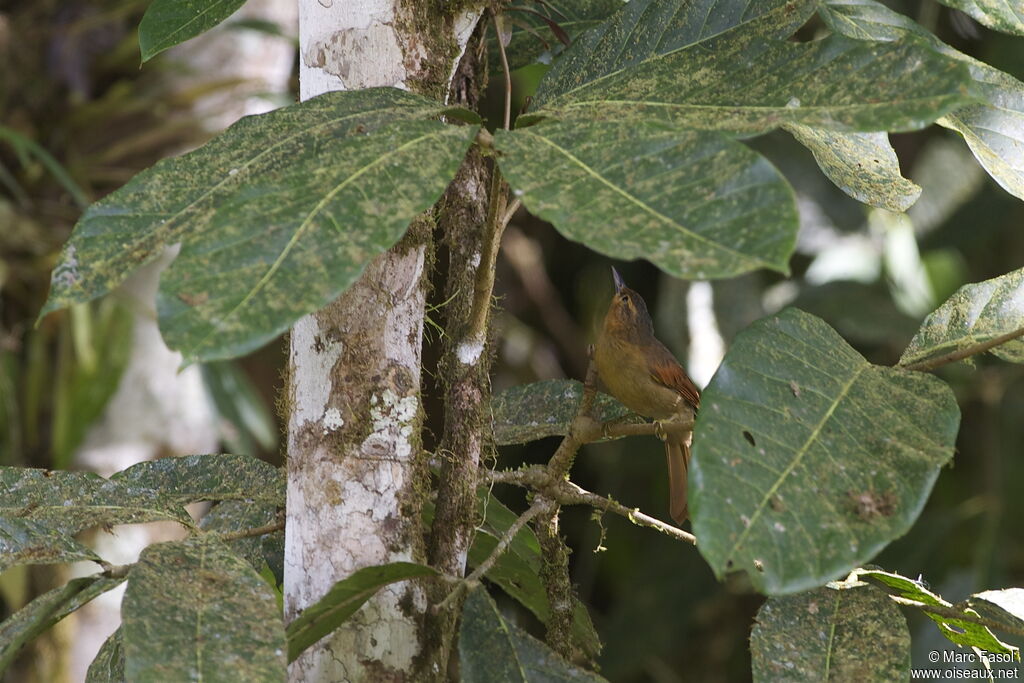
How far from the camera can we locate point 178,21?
118 cm

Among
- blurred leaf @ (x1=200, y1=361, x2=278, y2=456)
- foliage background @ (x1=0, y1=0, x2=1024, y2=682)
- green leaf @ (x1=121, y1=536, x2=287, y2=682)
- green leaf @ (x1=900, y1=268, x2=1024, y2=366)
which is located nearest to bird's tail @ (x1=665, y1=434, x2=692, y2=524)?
foliage background @ (x1=0, y1=0, x2=1024, y2=682)

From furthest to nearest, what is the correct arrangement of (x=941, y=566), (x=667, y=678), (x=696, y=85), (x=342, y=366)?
(x=667, y=678)
(x=941, y=566)
(x=342, y=366)
(x=696, y=85)

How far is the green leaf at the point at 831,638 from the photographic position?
1.01 m

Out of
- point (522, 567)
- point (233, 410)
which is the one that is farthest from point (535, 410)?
point (233, 410)

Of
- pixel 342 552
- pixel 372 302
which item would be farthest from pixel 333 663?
pixel 372 302

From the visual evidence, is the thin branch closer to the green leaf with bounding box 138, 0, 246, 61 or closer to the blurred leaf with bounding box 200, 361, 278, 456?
the green leaf with bounding box 138, 0, 246, 61

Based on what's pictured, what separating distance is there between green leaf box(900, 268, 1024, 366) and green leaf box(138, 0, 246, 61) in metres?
0.81

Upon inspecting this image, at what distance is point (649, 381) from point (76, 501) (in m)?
1.03

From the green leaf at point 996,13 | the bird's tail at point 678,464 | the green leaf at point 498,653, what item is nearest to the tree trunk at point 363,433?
the green leaf at point 498,653

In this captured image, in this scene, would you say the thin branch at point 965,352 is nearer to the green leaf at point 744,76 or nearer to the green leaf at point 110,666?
the green leaf at point 744,76

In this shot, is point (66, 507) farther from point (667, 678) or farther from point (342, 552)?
point (667, 678)

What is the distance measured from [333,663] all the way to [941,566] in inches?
118

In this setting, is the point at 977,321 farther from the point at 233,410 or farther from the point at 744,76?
the point at 233,410

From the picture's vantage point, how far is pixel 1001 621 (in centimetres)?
112
